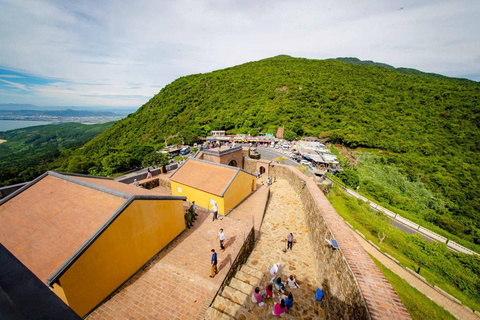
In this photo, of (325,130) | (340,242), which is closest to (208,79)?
(325,130)

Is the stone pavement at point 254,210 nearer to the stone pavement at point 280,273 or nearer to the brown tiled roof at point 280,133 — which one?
the stone pavement at point 280,273

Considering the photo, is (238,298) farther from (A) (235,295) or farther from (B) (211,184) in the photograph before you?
(B) (211,184)

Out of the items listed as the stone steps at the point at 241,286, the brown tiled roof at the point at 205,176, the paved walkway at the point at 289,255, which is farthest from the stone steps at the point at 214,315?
the brown tiled roof at the point at 205,176

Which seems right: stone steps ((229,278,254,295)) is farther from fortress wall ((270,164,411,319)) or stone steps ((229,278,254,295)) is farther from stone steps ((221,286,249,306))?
fortress wall ((270,164,411,319))

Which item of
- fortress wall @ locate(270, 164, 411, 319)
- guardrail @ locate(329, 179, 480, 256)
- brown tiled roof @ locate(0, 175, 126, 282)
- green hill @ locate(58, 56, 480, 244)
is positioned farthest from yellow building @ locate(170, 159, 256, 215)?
guardrail @ locate(329, 179, 480, 256)

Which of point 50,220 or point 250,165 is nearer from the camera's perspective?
point 50,220

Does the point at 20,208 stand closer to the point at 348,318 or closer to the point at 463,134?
the point at 348,318

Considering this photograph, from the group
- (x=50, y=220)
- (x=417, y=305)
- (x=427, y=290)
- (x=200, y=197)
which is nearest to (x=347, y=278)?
(x=417, y=305)
